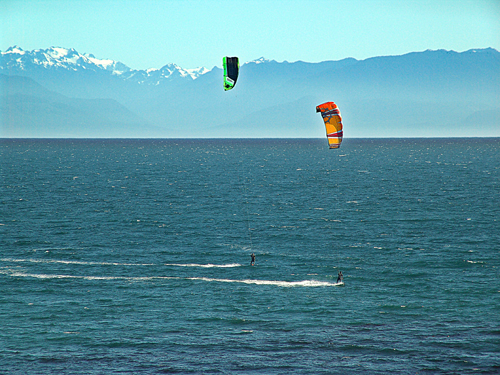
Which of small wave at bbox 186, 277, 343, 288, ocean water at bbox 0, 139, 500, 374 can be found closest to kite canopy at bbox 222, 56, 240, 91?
small wave at bbox 186, 277, 343, 288

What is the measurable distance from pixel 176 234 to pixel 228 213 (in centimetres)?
1957

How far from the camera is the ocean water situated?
130ft

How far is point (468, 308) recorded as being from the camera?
4794 cm

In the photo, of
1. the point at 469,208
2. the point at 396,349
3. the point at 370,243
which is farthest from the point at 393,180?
the point at 396,349

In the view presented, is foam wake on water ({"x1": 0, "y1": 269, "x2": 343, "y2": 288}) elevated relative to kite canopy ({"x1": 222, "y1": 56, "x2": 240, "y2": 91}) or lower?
lower

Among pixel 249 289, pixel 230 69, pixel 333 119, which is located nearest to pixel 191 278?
pixel 249 289

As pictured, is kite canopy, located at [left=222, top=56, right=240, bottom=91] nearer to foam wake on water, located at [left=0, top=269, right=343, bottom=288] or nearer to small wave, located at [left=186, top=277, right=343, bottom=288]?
small wave, located at [left=186, top=277, right=343, bottom=288]

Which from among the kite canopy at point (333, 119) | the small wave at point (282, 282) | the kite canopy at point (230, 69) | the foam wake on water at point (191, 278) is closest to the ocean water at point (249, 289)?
the foam wake on water at point (191, 278)

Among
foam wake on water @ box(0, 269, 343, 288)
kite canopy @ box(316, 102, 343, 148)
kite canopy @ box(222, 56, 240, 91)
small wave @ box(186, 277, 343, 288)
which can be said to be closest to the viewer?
kite canopy @ box(222, 56, 240, 91)

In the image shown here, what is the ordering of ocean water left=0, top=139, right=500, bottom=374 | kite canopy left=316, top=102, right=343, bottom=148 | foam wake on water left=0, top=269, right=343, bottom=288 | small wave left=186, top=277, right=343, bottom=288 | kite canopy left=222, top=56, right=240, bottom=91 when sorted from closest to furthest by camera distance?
ocean water left=0, top=139, right=500, bottom=374 → kite canopy left=222, top=56, right=240, bottom=91 → small wave left=186, top=277, right=343, bottom=288 → foam wake on water left=0, top=269, right=343, bottom=288 → kite canopy left=316, top=102, right=343, bottom=148

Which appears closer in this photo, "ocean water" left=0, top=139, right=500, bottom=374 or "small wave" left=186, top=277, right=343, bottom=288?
"ocean water" left=0, top=139, right=500, bottom=374

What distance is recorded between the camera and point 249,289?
2108 inches

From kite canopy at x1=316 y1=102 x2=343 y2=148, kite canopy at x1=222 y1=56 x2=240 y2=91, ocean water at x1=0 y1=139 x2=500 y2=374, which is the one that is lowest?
ocean water at x1=0 y1=139 x2=500 y2=374

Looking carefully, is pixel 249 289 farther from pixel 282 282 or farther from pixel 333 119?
pixel 333 119
